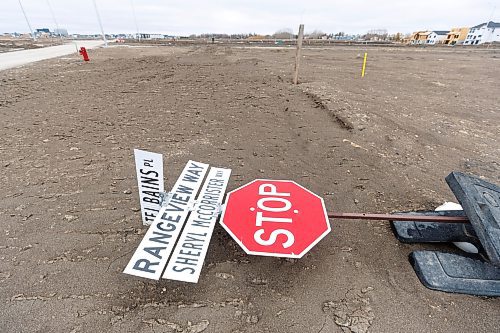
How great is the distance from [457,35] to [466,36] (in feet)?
6.75

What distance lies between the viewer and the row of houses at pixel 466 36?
67562 millimetres

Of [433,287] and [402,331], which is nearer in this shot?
[402,331]

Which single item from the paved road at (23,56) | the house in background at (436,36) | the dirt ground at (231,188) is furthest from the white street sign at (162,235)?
the house in background at (436,36)

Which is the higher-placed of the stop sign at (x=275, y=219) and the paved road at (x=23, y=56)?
the stop sign at (x=275, y=219)

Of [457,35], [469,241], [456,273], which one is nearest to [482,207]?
[469,241]

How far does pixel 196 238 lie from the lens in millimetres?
2318

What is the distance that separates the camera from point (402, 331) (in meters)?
1.82

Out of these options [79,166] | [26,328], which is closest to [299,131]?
[79,166]

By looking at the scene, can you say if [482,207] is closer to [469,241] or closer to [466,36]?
[469,241]

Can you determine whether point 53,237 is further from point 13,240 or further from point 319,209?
point 319,209

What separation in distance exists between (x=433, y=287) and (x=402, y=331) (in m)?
0.51

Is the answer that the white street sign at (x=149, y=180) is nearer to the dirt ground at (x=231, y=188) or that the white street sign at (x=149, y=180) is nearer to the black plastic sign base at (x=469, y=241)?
the dirt ground at (x=231, y=188)

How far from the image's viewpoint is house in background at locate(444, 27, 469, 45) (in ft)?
234

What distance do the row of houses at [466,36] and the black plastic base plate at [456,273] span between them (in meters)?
77.7
